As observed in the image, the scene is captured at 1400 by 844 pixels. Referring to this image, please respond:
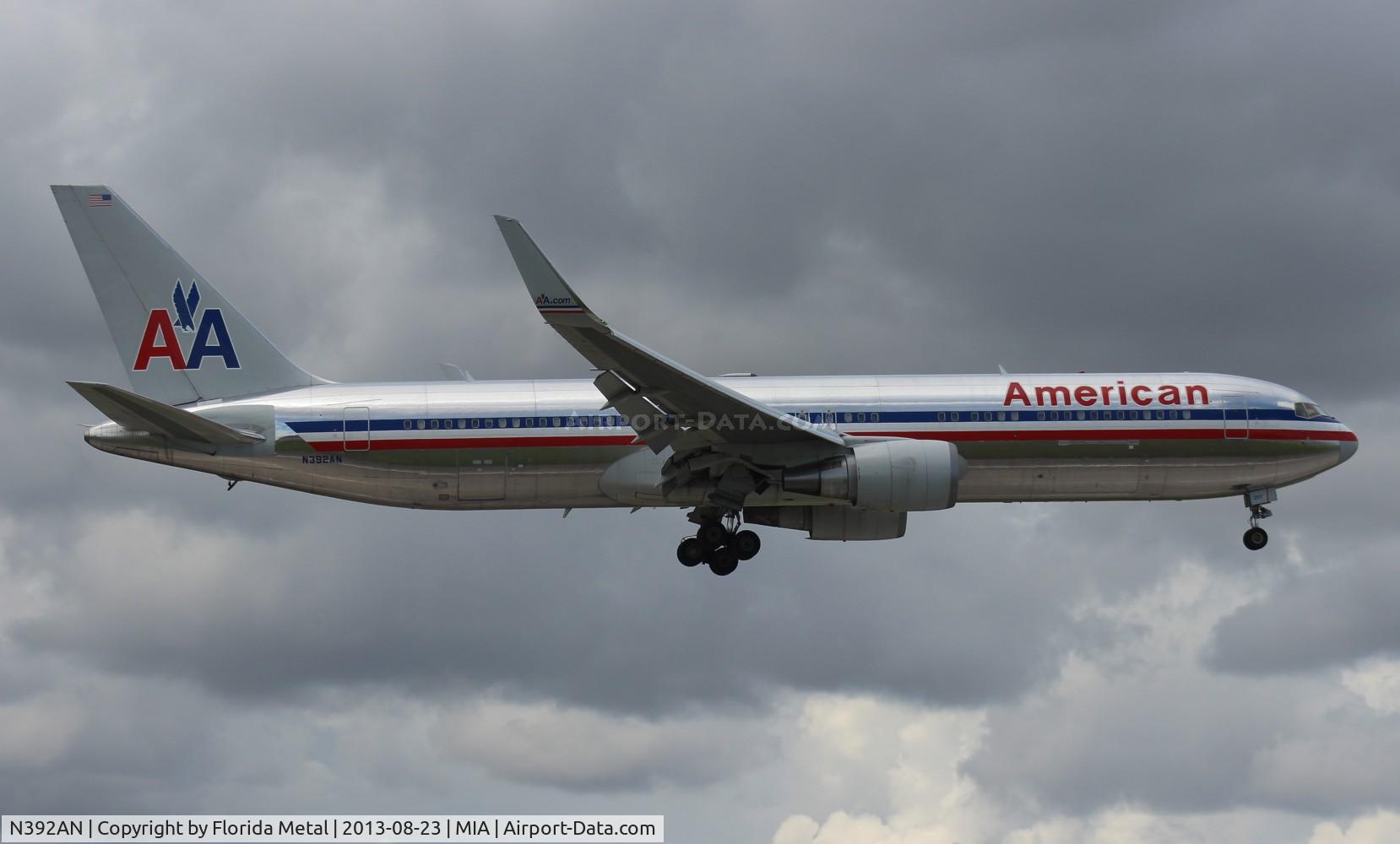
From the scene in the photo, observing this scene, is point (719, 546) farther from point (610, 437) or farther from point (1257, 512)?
point (1257, 512)

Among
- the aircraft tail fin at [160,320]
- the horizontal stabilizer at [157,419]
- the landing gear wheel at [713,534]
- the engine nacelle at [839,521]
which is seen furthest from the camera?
the engine nacelle at [839,521]

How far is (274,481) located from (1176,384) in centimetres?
2356

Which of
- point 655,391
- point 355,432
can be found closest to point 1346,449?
point 655,391

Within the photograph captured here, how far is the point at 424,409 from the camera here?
40.1 metres

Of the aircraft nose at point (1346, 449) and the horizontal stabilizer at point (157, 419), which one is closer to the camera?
the horizontal stabilizer at point (157, 419)

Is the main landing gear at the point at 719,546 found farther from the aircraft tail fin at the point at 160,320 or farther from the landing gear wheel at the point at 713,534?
the aircraft tail fin at the point at 160,320

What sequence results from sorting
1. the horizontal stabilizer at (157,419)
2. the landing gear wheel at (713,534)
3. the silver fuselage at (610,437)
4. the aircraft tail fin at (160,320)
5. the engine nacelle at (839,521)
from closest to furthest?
the horizontal stabilizer at (157,419)
the silver fuselage at (610,437)
the landing gear wheel at (713,534)
the aircraft tail fin at (160,320)
the engine nacelle at (839,521)

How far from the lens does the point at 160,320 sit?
4203 cm

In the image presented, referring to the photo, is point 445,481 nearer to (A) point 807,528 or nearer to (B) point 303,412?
(B) point 303,412

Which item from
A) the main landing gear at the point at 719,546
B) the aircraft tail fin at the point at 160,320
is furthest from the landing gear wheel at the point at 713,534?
the aircraft tail fin at the point at 160,320

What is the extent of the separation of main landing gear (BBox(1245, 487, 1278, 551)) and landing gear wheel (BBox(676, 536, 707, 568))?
48.6 feet

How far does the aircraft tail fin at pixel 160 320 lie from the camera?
41.7 meters

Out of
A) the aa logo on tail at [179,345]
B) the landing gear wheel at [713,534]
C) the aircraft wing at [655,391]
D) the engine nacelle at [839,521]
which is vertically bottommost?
the landing gear wheel at [713,534]

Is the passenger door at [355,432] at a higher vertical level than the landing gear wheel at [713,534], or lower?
higher
